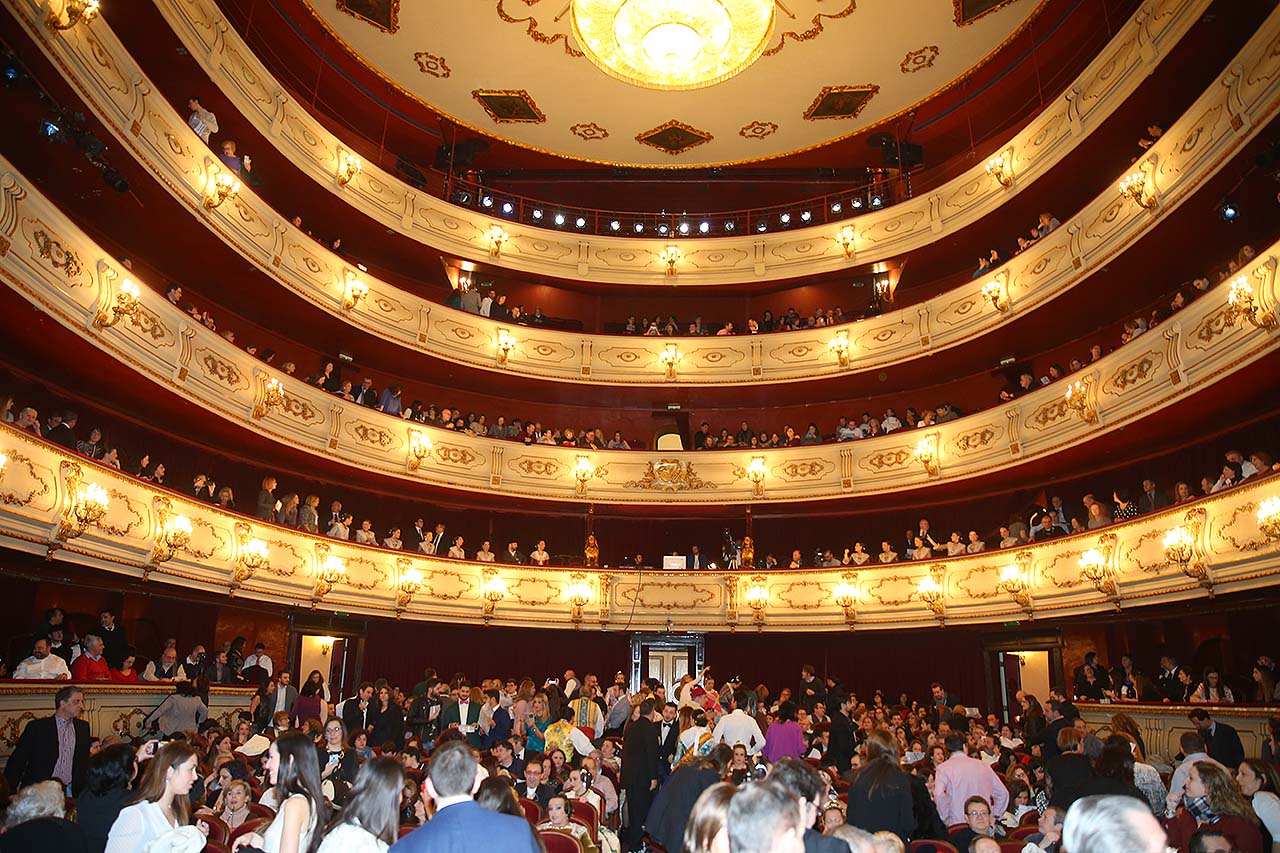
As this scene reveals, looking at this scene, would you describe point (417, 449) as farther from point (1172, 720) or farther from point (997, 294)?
point (1172, 720)

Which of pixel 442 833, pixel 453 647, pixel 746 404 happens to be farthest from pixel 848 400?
pixel 442 833

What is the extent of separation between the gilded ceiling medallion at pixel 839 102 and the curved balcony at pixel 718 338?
5.00m

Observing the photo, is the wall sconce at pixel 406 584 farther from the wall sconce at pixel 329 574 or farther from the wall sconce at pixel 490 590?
the wall sconce at pixel 490 590

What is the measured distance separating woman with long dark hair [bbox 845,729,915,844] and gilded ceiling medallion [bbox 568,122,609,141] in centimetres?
1838

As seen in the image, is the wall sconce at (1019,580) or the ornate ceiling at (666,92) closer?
the wall sconce at (1019,580)

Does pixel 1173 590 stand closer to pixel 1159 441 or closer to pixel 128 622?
pixel 1159 441

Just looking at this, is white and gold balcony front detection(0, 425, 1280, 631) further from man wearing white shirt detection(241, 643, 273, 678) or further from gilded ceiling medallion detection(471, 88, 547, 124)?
gilded ceiling medallion detection(471, 88, 547, 124)

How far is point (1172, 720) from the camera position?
11492 millimetres

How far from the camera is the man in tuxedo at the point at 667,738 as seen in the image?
9539 millimetres

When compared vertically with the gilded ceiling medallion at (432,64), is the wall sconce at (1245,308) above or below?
below

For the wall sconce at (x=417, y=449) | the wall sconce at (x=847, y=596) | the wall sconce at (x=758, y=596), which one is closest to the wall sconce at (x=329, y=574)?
the wall sconce at (x=417, y=449)

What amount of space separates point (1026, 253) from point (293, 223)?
14.0 m

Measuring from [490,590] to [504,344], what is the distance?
5.63 m

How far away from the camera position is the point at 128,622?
1448 cm
